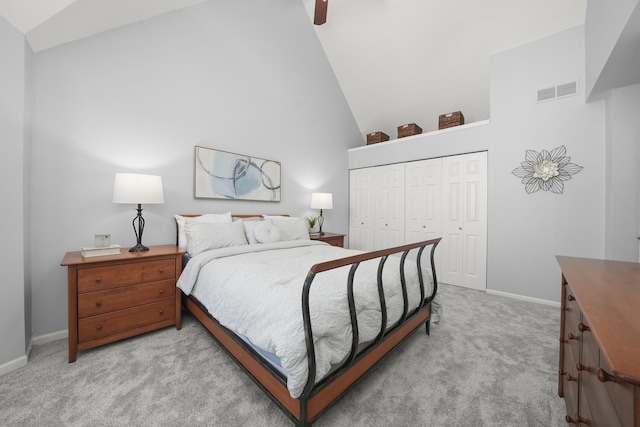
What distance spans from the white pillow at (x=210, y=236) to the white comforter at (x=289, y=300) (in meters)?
0.19

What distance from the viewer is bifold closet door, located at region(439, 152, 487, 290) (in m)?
3.42

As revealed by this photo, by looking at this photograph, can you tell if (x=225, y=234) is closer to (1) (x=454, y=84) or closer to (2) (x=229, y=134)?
(2) (x=229, y=134)

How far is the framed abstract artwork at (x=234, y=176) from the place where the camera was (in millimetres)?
2949

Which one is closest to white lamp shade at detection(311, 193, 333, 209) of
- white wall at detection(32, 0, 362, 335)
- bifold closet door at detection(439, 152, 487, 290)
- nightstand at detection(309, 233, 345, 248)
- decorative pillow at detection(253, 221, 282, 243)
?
white wall at detection(32, 0, 362, 335)

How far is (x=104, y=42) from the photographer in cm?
230

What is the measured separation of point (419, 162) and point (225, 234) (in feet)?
10.3

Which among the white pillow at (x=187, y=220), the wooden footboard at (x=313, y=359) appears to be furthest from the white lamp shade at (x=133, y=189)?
the wooden footboard at (x=313, y=359)

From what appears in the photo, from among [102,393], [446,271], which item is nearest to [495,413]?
[102,393]

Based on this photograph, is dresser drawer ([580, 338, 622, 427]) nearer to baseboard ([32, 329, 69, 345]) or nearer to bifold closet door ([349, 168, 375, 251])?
baseboard ([32, 329, 69, 345])

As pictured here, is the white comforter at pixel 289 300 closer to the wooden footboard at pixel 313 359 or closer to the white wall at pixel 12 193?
the wooden footboard at pixel 313 359

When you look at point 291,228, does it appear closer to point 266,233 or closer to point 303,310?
point 266,233

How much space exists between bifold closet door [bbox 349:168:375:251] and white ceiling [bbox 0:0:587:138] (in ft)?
3.49

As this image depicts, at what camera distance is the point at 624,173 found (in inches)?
95.6

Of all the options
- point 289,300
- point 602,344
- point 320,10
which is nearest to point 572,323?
point 602,344
